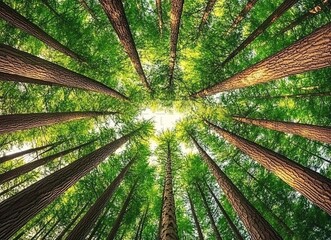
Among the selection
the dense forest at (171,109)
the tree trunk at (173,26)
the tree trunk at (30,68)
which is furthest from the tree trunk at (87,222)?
the tree trunk at (173,26)

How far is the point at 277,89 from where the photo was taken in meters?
9.61

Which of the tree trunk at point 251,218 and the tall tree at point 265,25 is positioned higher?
the tall tree at point 265,25

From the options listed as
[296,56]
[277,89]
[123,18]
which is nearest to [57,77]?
[123,18]

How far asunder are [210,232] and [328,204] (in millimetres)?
7680

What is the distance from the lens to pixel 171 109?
505 inches

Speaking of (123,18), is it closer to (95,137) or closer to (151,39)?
(151,39)

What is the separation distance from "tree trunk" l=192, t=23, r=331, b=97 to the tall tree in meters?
1.90

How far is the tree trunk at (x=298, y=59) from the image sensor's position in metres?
3.41

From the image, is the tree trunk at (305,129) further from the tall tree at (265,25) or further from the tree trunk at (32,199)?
the tree trunk at (32,199)

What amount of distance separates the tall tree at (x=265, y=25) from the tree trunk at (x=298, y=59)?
6.23 feet

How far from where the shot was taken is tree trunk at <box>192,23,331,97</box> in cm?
341

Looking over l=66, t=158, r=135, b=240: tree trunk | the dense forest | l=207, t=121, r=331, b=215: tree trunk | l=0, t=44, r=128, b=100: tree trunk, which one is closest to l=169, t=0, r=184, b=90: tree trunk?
the dense forest

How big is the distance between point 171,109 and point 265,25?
20.3 ft

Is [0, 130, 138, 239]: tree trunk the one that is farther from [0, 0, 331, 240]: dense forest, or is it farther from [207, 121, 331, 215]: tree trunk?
[207, 121, 331, 215]: tree trunk
